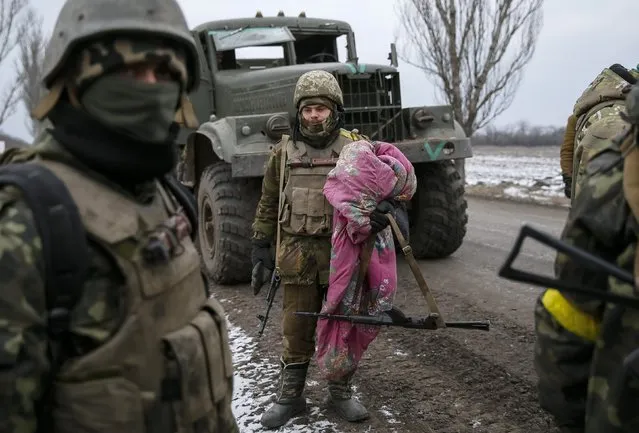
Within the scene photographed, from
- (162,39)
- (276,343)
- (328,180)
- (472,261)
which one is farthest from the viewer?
(472,261)

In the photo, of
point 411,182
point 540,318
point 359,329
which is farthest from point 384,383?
point 540,318

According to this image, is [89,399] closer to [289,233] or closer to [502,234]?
[289,233]

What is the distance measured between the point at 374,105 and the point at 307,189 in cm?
349

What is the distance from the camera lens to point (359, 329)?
327cm

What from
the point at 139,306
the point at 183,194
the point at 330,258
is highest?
the point at 183,194

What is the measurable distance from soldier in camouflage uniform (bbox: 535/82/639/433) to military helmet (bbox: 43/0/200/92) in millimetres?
1025

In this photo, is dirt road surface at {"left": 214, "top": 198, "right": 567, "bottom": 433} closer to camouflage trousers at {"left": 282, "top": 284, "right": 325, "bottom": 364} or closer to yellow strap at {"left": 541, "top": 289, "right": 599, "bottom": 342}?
camouflage trousers at {"left": 282, "top": 284, "right": 325, "bottom": 364}

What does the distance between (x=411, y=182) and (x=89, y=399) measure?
87.8 inches

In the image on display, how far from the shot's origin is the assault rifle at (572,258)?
1.25 metres

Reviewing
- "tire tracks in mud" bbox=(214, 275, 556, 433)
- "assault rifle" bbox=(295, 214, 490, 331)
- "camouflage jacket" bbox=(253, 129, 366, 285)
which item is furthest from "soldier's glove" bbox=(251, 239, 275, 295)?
"tire tracks in mud" bbox=(214, 275, 556, 433)

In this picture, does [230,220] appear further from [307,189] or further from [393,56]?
[393,56]

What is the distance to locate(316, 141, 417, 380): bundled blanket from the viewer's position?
3143mm

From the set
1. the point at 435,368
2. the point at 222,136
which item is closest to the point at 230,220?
the point at 222,136

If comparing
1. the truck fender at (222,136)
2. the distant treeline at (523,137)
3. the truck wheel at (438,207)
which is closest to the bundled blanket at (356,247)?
the truck fender at (222,136)
